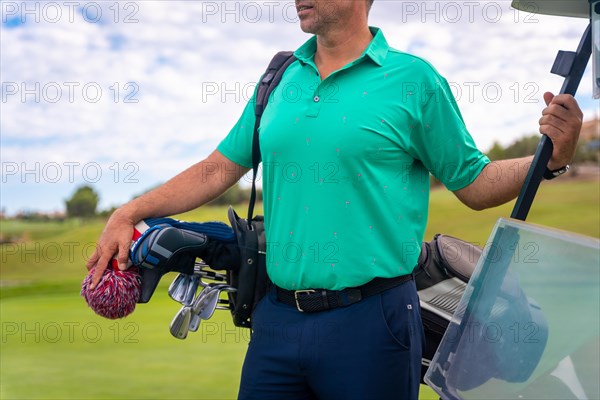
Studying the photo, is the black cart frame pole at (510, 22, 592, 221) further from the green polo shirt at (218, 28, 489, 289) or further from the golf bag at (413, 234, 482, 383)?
the golf bag at (413, 234, 482, 383)

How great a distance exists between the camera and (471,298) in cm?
173

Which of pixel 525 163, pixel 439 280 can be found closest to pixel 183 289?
pixel 439 280

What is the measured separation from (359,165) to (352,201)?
0.09 meters

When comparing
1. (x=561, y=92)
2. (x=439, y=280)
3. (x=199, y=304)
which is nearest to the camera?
(x=561, y=92)

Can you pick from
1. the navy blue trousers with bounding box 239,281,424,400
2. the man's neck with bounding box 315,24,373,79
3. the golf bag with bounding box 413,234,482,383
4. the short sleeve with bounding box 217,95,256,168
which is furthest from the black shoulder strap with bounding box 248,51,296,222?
the golf bag with bounding box 413,234,482,383

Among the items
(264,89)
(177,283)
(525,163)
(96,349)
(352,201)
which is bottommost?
(96,349)

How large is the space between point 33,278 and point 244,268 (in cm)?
733

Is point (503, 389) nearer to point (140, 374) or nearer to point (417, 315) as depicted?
point (417, 315)

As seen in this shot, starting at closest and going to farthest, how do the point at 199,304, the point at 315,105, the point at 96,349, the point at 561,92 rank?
the point at 561,92 → the point at 315,105 → the point at 199,304 → the point at 96,349

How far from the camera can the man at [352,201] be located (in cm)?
193

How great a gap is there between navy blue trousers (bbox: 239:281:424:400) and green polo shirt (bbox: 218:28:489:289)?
0.08 meters

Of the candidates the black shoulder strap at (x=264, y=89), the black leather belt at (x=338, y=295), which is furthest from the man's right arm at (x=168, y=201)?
the black leather belt at (x=338, y=295)

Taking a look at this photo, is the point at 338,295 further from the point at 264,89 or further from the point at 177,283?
the point at 264,89

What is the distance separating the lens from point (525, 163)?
1962mm
